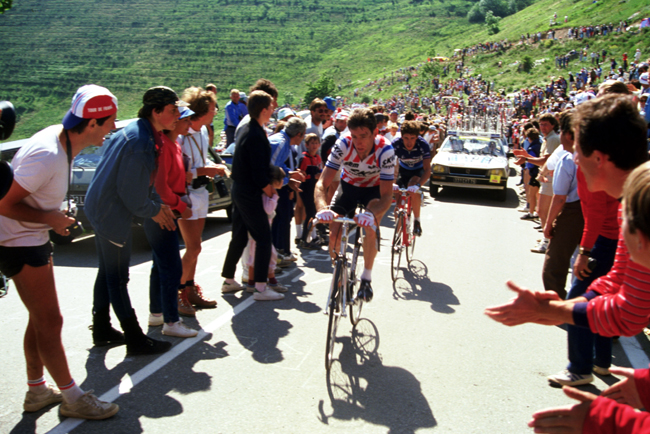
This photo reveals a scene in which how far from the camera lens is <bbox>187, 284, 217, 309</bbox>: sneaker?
5961mm

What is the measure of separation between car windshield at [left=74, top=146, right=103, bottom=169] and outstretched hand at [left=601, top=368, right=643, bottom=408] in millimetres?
8008

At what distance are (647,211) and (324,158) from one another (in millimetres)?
7939

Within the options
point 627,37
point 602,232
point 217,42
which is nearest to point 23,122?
point 217,42

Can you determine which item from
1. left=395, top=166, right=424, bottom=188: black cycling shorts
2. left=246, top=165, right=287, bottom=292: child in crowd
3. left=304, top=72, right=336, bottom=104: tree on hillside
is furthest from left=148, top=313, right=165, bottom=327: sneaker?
left=304, top=72, right=336, bottom=104: tree on hillside

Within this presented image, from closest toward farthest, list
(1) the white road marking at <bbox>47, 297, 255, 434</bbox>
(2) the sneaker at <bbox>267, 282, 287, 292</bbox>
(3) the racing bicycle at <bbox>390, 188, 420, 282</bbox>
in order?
(1) the white road marking at <bbox>47, 297, 255, 434</bbox> → (2) the sneaker at <bbox>267, 282, 287, 292</bbox> → (3) the racing bicycle at <bbox>390, 188, 420, 282</bbox>

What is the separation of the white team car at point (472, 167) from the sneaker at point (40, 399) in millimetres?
12501

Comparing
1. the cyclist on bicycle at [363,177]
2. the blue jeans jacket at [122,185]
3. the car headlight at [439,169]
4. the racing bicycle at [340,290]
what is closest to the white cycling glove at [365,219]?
the racing bicycle at [340,290]

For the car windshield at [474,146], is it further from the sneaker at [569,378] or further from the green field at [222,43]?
the green field at [222,43]

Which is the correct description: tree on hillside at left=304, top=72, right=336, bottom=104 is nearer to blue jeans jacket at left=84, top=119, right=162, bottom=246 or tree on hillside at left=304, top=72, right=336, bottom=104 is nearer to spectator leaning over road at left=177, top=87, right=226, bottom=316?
spectator leaning over road at left=177, top=87, right=226, bottom=316

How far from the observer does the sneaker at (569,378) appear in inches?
173

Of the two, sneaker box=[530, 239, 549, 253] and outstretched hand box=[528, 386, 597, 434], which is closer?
outstretched hand box=[528, 386, 597, 434]

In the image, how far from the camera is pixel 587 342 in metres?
4.41

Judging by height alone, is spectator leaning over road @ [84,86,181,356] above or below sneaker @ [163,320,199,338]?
above

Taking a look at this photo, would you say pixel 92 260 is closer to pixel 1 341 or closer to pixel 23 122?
pixel 1 341
